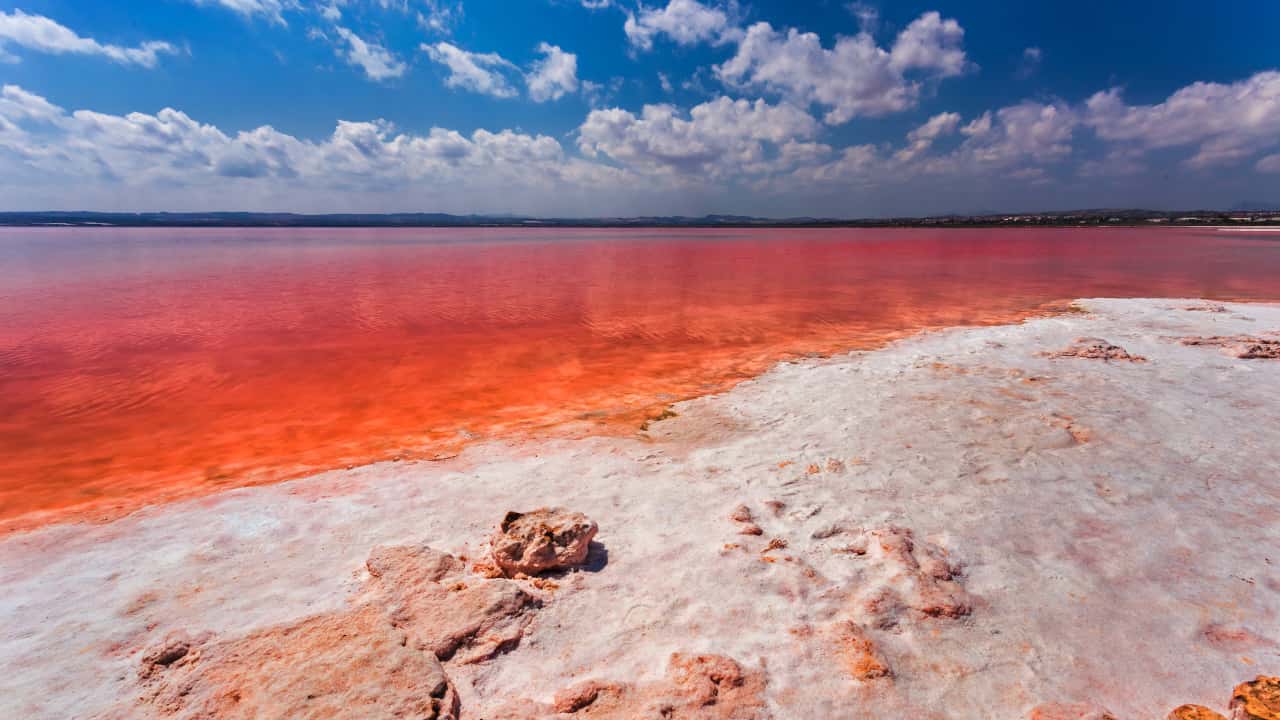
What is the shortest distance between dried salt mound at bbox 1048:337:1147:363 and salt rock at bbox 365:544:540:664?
8402mm

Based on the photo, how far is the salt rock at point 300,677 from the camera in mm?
2539

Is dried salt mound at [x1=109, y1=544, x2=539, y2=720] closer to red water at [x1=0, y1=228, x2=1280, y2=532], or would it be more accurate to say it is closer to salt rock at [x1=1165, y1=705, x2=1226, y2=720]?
red water at [x1=0, y1=228, x2=1280, y2=532]

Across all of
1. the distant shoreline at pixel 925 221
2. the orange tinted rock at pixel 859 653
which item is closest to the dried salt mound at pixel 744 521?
the orange tinted rock at pixel 859 653

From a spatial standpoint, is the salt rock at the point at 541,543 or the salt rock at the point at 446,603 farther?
the salt rock at the point at 541,543

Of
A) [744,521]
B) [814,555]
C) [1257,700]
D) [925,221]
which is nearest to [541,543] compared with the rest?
[744,521]

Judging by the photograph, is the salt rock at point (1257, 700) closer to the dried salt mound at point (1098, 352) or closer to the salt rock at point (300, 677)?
the salt rock at point (300, 677)

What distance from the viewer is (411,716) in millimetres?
2482

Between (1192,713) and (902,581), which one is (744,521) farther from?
(1192,713)

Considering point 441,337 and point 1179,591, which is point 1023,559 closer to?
point 1179,591

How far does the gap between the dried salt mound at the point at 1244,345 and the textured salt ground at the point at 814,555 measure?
6.11ft

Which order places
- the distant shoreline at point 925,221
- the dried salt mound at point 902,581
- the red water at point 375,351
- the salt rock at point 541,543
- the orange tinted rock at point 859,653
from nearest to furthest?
the orange tinted rock at point 859,653 < the dried salt mound at point 902,581 < the salt rock at point 541,543 < the red water at point 375,351 < the distant shoreline at point 925,221

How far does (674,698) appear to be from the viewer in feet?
8.61

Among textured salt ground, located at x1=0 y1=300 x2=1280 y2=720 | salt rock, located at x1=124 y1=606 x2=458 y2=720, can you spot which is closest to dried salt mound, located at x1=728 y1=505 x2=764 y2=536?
textured salt ground, located at x1=0 y1=300 x2=1280 y2=720

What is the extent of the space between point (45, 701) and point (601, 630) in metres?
2.52
